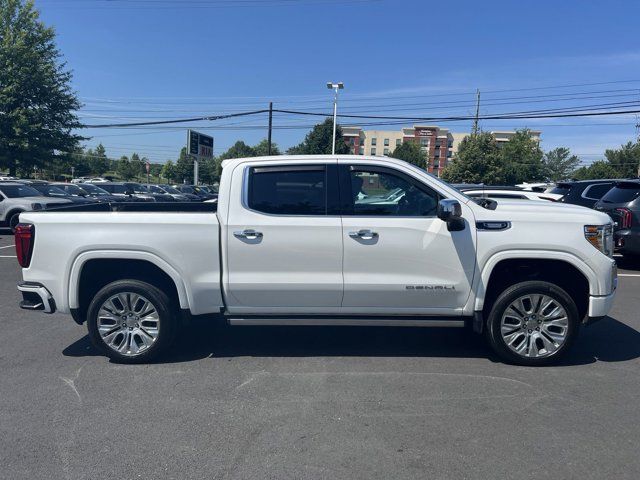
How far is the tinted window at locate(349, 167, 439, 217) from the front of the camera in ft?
15.9

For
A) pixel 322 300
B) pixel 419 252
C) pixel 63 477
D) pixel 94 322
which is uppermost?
pixel 419 252

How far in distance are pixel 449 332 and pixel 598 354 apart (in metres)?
1.57

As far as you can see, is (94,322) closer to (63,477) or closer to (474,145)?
(63,477)

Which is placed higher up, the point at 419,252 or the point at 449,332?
the point at 419,252

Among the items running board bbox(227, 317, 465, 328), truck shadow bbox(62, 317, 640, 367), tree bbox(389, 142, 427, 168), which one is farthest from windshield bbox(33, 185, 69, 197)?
tree bbox(389, 142, 427, 168)

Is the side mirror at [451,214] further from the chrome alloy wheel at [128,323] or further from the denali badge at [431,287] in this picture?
the chrome alloy wheel at [128,323]

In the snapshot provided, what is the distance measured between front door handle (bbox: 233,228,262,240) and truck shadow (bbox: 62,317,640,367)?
47.2 inches

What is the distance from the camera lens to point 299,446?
11.3 feet

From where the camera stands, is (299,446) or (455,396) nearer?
(299,446)

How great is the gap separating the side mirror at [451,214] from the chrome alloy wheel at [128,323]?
283 centimetres

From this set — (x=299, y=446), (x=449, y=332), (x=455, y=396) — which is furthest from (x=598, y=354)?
(x=299, y=446)

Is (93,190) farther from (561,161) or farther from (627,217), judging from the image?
(561,161)

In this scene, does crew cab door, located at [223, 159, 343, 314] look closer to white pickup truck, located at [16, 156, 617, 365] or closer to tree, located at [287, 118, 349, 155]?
white pickup truck, located at [16, 156, 617, 365]

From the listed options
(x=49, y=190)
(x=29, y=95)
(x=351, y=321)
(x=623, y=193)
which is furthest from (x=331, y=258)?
(x=29, y=95)
